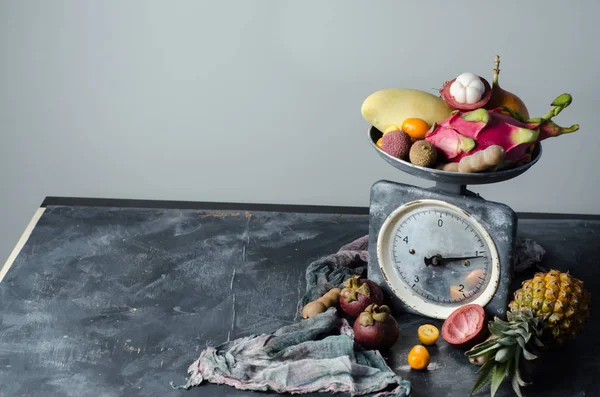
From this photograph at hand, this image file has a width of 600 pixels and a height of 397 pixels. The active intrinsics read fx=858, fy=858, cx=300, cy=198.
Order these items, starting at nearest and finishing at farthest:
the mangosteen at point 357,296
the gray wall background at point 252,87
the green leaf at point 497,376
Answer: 1. the green leaf at point 497,376
2. the mangosteen at point 357,296
3. the gray wall background at point 252,87

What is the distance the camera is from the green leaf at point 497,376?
1.65 m

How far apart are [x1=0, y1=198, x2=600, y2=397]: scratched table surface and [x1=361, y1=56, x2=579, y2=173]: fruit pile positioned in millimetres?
400

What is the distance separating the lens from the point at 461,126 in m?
1.77

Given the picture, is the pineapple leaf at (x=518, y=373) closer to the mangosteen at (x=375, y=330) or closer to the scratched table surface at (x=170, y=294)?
the scratched table surface at (x=170, y=294)

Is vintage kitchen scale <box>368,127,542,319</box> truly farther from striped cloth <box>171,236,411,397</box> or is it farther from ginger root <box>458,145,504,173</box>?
striped cloth <box>171,236,411,397</box>

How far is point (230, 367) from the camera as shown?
172 cm

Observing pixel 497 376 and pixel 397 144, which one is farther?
pixel 397 144

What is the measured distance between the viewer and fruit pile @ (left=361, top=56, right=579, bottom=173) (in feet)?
5.71

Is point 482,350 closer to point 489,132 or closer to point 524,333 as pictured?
point 524,333

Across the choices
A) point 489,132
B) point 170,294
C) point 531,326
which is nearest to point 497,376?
point 531,326

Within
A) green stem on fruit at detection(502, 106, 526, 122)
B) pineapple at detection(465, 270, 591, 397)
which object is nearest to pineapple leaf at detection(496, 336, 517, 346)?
pineapple at detection(465, 270, 591, 397)

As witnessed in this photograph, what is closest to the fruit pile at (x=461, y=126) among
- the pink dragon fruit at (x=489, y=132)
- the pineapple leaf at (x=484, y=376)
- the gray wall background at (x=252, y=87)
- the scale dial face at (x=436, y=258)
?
the pink dragon fruit at (x=489, y=132)

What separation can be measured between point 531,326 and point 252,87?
1.44m

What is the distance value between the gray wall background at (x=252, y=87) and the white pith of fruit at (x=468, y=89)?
97 cm
